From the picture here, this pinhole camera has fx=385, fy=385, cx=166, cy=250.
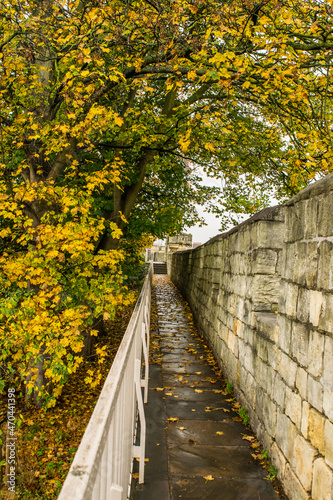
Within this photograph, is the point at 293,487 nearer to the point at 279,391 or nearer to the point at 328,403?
the point at 279,391

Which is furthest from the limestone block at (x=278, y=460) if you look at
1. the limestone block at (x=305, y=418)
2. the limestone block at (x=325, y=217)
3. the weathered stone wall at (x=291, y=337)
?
the limestone block at (x=325, y=217)

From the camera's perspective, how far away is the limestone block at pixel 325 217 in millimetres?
2318

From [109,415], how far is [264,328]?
2422 mm

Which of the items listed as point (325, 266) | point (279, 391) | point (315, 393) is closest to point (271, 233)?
point (279, 391)

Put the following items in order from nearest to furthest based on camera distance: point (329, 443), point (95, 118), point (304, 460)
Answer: point (329, 443)
point (304, 460)
point (95, 118)

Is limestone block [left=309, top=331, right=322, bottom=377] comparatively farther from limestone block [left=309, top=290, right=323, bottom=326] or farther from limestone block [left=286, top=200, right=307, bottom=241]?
limestone block [left=286, top=200, right=307, bottom=241]

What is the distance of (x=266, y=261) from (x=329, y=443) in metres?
2.20

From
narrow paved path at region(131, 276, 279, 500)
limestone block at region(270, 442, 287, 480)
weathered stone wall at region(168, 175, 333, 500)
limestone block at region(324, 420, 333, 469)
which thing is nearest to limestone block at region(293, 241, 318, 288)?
weathered stone wall at region(168, 175, 333, 500)

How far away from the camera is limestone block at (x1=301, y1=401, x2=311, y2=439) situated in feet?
8.14

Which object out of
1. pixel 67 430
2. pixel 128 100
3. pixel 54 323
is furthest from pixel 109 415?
pixel 128 100

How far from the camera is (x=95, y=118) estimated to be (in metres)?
5.93

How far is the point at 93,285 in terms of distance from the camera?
606 cm

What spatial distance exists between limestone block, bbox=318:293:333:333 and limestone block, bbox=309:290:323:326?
49 millimetres

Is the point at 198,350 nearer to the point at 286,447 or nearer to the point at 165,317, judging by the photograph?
the point at 165,317
